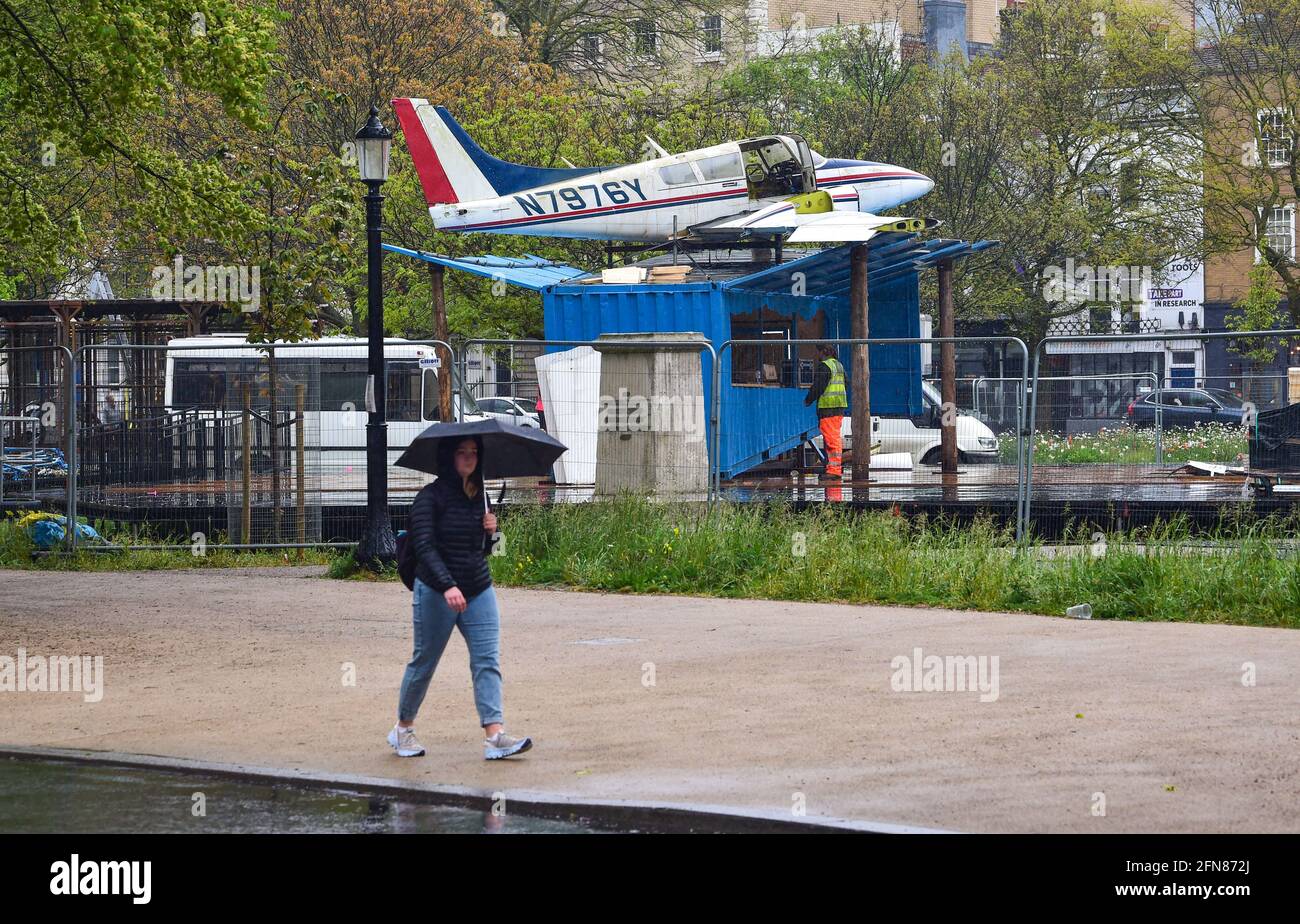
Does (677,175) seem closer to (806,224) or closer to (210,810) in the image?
(806,224)

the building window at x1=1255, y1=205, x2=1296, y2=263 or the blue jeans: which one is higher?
the building window at x1=1255, y1=205, x2=1296, y2=263

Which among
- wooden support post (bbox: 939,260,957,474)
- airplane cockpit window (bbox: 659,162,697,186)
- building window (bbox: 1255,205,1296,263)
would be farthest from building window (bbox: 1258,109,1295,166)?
wooden support post (bbox: 939,260,957,474)

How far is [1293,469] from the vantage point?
16500 mm

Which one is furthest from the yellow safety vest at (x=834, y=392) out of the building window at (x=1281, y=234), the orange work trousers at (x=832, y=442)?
the building window at (x=1281, y=234)

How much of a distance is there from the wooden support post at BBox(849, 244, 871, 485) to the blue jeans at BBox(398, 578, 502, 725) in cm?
1108

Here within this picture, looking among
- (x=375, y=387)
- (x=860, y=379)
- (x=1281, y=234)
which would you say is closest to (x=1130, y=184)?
(x=1281, y=234)

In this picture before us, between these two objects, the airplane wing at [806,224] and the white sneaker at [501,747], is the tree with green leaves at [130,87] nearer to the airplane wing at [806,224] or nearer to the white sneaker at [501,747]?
the white sneaker at [501,747]

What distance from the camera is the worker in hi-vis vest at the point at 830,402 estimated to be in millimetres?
21703

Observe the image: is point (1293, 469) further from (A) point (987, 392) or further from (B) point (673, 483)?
(B) point (673, 483)

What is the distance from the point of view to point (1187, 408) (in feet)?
59.4

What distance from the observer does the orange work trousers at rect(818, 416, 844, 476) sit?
21484mm

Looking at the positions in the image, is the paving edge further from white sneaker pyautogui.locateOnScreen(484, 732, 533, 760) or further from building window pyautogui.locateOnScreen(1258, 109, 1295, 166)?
building window pyautogui.locateOnScreen(1258, 109, 1295, 166)
